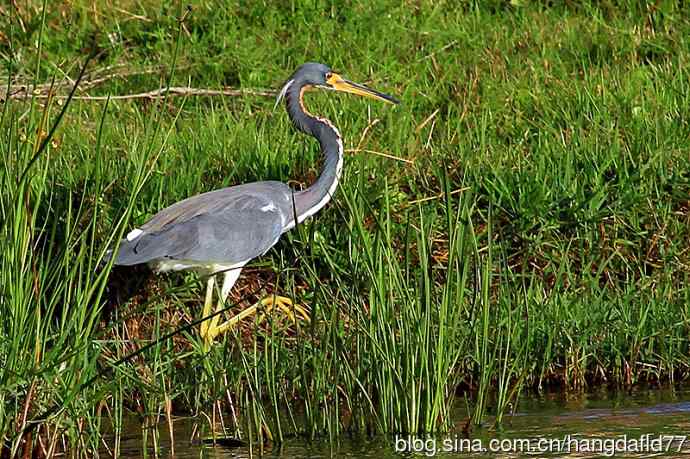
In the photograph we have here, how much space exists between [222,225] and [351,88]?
139cm

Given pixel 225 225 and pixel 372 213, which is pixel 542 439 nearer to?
pixel 372 213

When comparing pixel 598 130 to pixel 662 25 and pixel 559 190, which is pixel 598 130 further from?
pixel 662 25

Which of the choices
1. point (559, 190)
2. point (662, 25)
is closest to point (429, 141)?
point (559, 190)

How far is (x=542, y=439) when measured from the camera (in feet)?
15.6

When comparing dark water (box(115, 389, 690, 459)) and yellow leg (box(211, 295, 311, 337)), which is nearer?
dark water (box(115, 389, 690, 459))

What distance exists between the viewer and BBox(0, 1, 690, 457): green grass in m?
4.28

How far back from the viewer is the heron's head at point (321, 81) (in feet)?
23.0

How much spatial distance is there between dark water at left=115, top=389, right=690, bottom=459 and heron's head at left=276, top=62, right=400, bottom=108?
221 centimetres

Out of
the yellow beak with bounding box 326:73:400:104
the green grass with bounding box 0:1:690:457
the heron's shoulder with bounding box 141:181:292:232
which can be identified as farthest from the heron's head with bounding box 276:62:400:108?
the heron's shoulder with bounding box 141:181:292:232

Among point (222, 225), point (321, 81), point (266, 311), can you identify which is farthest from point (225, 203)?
point (321, 81)

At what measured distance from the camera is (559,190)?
262 inches

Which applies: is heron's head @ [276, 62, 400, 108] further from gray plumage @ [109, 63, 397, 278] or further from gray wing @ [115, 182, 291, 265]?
gray wing @ [115, 182, 291, 265]

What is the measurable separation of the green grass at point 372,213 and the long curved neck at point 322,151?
19 cm

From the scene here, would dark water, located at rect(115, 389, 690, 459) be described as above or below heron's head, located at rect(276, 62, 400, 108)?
below
